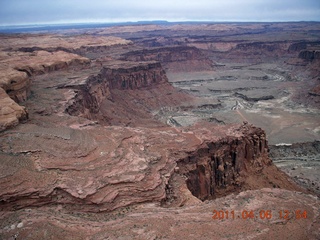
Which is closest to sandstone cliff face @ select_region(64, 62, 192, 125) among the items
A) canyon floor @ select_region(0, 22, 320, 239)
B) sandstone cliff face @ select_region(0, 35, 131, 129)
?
canyon floor @ select_region(0, 22, 320, 239)

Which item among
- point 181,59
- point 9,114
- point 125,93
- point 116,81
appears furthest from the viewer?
point 181,59

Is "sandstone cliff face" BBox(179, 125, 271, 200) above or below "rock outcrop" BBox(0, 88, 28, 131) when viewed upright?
below

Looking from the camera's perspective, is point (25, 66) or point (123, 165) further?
point (25, 66)

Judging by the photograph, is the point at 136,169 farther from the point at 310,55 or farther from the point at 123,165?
the point at 310,55

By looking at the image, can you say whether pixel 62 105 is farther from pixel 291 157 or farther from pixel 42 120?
pixel 291 157

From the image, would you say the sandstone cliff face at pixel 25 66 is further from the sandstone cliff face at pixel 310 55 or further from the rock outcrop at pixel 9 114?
the sandstone cliff face at pixel 310 55

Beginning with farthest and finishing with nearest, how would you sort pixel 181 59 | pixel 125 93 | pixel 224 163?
pixel 181 59 < pixel 125 93 < pixel 224 163

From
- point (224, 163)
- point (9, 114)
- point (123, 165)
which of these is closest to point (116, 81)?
point (9, 114)

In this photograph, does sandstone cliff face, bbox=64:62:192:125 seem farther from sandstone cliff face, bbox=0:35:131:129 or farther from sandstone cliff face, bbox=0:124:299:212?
sandstone cliff face, bbox=0:124:299:212

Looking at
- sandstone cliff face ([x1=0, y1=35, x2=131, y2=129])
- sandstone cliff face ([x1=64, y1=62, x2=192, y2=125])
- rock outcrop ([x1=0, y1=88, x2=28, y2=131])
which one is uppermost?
sandstone cliff face ([x1=0, y1=35, x2=131, y2=129])
